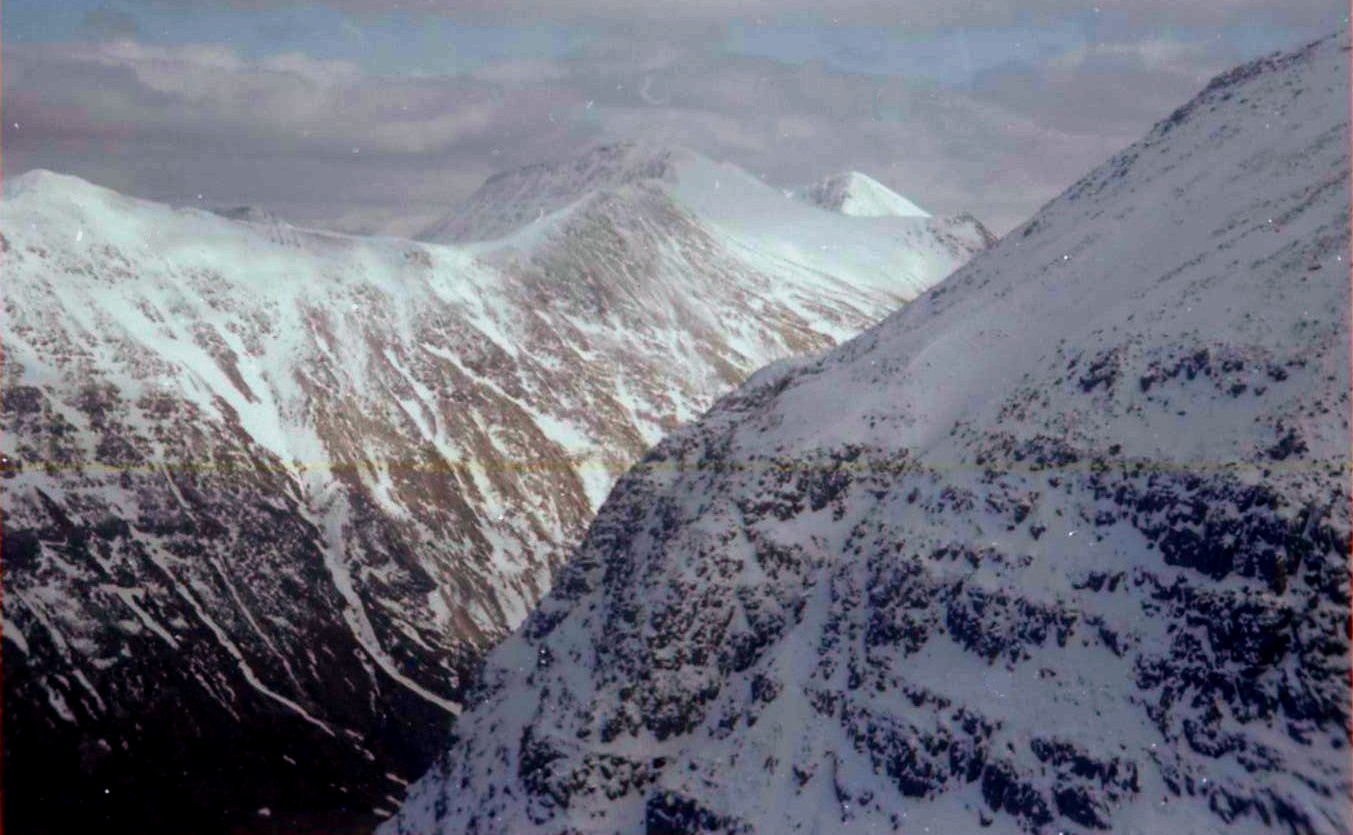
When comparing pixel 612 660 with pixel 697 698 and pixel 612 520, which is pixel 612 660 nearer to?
pixel 697 698

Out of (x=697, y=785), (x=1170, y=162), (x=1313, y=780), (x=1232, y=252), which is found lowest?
(x=1313, y=780)

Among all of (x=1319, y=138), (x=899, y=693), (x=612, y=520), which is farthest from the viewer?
(x=612, y=520)

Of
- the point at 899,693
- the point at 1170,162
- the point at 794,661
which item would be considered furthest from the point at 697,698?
the point at 1170,162

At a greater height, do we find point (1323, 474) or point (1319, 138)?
point (1319, 138)

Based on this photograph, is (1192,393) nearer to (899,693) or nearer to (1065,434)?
(1065,434)

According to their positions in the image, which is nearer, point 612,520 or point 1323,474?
point 1323,474

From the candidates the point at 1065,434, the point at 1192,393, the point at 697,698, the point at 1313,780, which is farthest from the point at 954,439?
the point at 1313,780

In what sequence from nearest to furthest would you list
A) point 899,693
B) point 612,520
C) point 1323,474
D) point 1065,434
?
point 1323,474 < point 899,693 < point 1065,434 < point 612,520
